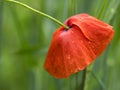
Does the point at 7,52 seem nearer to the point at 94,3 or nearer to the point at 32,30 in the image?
the point at 32,30

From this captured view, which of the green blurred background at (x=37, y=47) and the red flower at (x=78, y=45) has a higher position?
the red flower at (x=78, y=45)

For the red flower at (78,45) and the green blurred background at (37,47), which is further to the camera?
the green blurred background at (37,47)

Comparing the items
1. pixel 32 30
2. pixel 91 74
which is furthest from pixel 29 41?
pixel 91 74

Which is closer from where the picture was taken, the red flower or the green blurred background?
the red flower

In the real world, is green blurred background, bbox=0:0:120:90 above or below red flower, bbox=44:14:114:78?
below

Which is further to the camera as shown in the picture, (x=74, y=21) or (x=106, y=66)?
(x=106, y=66)
